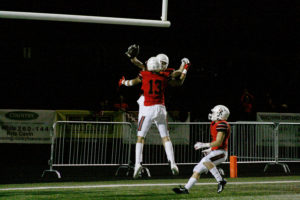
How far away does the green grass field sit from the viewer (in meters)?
8.77

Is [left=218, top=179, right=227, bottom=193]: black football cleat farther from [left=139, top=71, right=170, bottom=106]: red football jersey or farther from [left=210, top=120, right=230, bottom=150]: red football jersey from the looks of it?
[left=139, top=71, right=170, bottom=106]: red football jersey

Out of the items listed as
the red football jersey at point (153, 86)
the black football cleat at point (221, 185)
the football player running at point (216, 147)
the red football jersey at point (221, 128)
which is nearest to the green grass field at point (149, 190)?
the black football cleat at point (221, 185)

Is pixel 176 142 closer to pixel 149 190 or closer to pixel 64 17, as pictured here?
pixel 149 190

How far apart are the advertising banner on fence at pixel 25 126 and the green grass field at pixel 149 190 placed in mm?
5587

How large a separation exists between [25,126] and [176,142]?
4735 mm

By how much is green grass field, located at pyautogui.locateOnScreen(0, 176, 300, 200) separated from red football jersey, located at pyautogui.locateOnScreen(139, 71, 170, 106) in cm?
162

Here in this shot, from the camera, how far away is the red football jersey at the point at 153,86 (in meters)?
8.73

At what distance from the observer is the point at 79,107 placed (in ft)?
69.8

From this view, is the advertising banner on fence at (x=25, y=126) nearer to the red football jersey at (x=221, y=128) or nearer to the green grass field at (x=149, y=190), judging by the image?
the green grass field at (x=149, y=190)

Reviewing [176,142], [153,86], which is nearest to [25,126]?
[176,142]

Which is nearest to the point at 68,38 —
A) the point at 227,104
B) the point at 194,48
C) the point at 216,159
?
the point at 194,48

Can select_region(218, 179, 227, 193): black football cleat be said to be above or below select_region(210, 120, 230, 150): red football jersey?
below

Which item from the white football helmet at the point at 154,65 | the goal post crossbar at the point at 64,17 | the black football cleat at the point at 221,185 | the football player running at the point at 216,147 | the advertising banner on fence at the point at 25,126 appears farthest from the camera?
→ the advertising banner on fence at the point at 25,126

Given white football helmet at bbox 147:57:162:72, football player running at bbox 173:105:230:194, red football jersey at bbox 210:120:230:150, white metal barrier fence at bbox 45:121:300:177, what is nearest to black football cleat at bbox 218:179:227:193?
football player running at bbox 173:105:230:194
